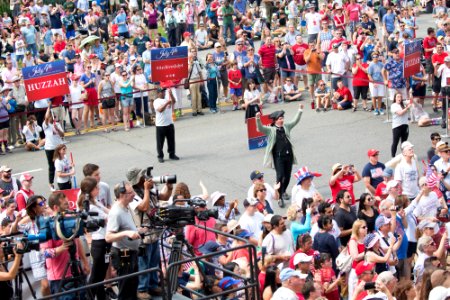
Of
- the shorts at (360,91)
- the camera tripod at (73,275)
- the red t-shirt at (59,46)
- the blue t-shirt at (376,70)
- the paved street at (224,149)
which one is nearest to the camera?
the camera tripod at (73,275)

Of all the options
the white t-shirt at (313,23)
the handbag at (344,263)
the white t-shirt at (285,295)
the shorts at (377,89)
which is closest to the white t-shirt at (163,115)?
the shorts at (377,89)

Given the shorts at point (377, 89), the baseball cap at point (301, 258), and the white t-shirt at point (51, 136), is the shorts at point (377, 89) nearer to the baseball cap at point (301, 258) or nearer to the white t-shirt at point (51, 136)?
the white t-shirt at point (51, 136)

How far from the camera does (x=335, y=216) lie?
50.4 feet

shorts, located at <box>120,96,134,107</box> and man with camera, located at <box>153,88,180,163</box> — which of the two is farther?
shorts, located at <box>120,96,134,107</box>

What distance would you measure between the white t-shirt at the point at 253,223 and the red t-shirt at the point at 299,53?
42.1 ft

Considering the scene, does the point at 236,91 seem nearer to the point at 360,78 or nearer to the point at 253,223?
the point at 360,78

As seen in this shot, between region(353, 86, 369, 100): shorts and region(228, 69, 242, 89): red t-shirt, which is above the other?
region(228, 69, 242, 89): red t-shirt

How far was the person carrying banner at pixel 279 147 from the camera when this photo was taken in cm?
1844

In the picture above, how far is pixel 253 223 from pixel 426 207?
3.03m

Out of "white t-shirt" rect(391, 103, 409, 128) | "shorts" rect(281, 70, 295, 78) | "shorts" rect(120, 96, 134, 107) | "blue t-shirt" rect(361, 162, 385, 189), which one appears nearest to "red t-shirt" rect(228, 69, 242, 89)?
"shorts" rect(281, 70, 295, 78)

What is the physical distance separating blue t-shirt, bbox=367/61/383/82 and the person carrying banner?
20.8 ft

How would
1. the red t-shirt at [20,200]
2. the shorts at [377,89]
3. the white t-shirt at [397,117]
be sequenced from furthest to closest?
the shorts at [377,89] < the white t-shirt at [397,117] < the red t-shirt at [20,200]

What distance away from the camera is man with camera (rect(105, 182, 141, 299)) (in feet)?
34.5

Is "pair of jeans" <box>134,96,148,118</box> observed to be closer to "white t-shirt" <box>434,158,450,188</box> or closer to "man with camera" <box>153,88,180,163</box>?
"man with camera" <box>153,88,180,163</box>
